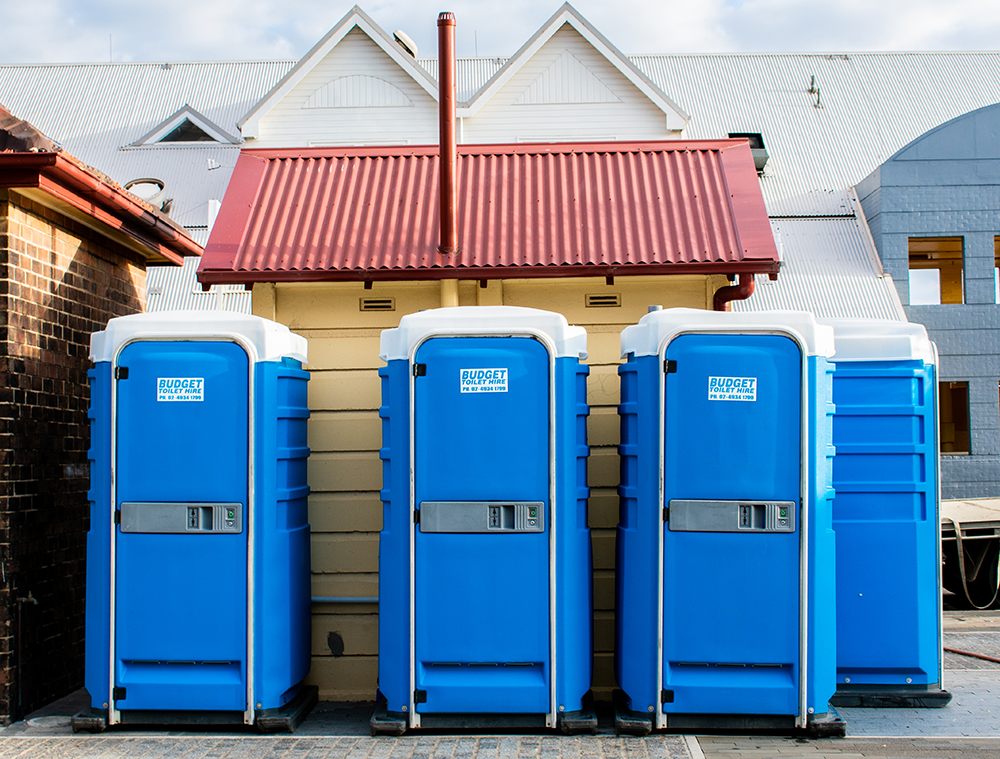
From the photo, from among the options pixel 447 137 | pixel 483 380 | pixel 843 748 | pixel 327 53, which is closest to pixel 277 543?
pixel 483 380

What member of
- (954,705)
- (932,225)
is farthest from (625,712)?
(932,225)

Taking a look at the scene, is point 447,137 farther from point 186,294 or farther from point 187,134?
point 187,134

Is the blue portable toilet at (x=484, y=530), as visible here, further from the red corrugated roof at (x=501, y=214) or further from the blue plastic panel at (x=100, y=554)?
the blue plastic panel at (x=100, y=554)

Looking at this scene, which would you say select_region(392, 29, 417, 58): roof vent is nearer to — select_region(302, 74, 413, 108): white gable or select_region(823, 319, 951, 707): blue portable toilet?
select_region(302, 74, 413, 108): white gable

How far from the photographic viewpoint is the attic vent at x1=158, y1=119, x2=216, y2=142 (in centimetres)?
2255

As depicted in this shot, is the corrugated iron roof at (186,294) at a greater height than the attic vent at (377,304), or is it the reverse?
the corrugated iron roof at (186,294)

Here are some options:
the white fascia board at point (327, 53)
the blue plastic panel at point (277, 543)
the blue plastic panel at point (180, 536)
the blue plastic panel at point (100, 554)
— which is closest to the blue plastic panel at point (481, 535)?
the blue plastic panel at point (277, 543)

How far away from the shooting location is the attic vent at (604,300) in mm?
6098

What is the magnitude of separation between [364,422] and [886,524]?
3.43 m

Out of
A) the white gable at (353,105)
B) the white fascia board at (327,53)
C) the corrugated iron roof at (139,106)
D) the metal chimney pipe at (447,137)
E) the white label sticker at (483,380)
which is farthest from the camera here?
the corrugated iron roof at (139,106)

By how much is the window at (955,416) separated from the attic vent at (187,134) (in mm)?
18183

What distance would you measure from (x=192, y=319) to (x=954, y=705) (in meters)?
5.24

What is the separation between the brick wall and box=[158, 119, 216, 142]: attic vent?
682 inches

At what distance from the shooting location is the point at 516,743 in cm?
480
